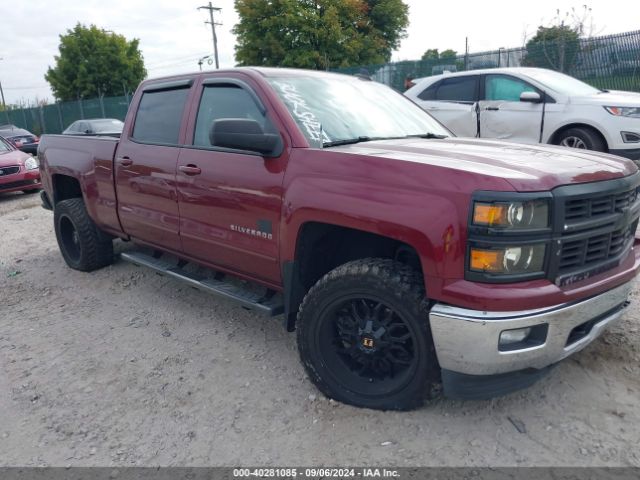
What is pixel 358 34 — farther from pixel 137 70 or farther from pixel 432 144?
pixel 432 144

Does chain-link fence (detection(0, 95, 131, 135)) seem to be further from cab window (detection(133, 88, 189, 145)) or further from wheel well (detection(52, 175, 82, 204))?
cab window (detection(133, 88, 189, 145))

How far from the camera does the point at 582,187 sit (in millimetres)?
2363

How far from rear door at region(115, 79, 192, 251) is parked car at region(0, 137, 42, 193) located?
6866mm

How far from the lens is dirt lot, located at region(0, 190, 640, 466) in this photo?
2477mm

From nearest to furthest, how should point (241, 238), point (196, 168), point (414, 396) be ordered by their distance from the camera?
point (414, 396), point (241, 238), point (196, 168)

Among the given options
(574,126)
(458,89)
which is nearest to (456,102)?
(458,89)

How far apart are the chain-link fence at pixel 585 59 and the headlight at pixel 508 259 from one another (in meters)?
9.82

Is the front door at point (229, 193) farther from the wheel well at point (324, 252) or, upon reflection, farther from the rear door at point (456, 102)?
→ the rear door at point (456, 102)

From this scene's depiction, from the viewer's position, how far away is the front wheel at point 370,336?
2.50 m

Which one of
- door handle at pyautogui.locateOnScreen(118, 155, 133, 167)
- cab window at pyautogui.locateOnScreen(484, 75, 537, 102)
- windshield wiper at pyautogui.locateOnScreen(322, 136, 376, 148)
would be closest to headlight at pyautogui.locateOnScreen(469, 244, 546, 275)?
windshield wiper at pyautogui.locateOnScreen(322, 136, 376, 148)

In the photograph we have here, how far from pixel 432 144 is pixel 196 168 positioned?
155cm

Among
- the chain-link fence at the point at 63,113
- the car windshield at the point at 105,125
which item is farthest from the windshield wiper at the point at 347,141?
the chain-link fence at the point at 63,113

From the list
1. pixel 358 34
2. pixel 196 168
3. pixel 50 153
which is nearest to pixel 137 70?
pixel 358 34

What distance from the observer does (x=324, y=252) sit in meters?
3.09
